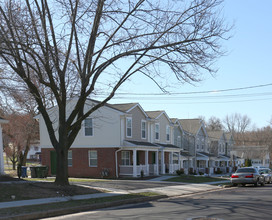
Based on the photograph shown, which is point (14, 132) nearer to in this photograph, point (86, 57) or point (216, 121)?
point (86, 57)

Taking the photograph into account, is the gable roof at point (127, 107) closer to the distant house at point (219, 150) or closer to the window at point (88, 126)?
the window at point (88, 126)

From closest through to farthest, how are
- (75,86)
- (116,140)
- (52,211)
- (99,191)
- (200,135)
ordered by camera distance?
(52,211) → (99,191) → (75,86) → (116,140) → (200,135)

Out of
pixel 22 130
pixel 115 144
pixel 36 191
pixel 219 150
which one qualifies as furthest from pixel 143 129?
pixel 219 150

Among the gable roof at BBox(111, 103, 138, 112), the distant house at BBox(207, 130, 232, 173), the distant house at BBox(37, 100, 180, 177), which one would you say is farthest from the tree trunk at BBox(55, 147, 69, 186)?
the distant house at BBox(207, 130, 232, 173)

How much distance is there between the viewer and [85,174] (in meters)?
34.2

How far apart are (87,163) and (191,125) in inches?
951

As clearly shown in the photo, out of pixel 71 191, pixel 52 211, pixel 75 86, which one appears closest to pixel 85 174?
pixel 75 86

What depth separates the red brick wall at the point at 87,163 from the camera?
1313 inches

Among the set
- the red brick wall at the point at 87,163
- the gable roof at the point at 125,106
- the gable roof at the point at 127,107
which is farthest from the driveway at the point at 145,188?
the gable roof at the point at 125,106

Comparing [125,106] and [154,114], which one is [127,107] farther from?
[154,114]

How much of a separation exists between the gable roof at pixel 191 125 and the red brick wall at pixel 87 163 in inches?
862

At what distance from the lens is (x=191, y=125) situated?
179ft

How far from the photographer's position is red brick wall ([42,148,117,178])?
33344mm

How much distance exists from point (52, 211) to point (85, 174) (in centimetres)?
2164
